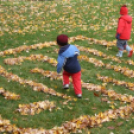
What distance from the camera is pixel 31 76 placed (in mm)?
6500

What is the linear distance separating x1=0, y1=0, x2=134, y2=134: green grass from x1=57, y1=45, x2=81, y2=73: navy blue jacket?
68 cm

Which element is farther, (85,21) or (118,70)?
(85,21)

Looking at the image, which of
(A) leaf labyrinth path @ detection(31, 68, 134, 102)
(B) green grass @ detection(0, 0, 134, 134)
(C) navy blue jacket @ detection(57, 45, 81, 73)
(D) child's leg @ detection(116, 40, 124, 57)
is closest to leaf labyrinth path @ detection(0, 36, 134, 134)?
(A) leaf labyrinth path @ detection(31, 68, 134, 102)

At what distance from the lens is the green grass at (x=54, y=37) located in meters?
4.95

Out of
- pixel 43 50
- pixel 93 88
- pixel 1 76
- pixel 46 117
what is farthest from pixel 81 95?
pixel 43 50

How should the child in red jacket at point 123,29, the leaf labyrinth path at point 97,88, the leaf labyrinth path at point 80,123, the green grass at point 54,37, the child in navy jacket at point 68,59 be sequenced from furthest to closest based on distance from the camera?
1. the child in red jacket at point 123,29
2. the leaf labyrinth path at point 97,88
3. the child in navy jacket at point 68,59
4. the green grass at point 54,37
5. the leaf labyrinth path at point 80,123

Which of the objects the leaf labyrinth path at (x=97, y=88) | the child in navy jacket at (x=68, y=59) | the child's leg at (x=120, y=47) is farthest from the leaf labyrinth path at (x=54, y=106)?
the child in navy jacket at (x=68, y=59)

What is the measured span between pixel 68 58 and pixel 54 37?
4.08 m

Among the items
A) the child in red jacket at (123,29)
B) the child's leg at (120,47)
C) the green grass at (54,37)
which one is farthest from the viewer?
the child's leg at (120,47)

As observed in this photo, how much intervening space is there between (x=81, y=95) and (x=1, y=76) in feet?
6.75

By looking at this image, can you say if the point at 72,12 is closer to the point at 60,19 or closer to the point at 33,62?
the point at 60,19

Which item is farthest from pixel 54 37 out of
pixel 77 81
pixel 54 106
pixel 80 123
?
pixel 80 123

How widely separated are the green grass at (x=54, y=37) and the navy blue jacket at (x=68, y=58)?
68 cm

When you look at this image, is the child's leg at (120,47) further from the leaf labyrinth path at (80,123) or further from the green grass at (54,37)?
the leaf labyrinth path at (80,123)
